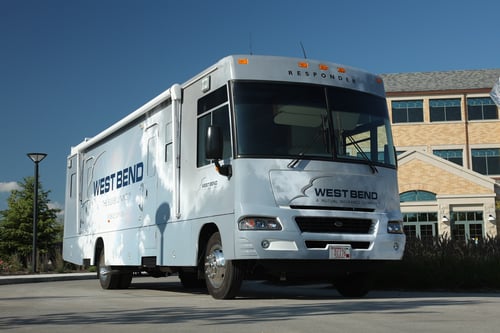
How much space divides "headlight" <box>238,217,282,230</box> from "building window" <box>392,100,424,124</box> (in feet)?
136

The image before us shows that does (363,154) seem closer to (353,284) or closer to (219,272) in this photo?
(353,284)

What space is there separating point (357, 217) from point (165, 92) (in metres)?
4.19

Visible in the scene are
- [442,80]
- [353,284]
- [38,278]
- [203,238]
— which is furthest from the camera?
[442,80]

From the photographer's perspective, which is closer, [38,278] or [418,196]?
[38,278]

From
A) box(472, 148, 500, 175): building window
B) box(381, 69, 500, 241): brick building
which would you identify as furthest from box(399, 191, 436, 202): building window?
box(472, 148, 500, 175): building window

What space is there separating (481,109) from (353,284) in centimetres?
4127

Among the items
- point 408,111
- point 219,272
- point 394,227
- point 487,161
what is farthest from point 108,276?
point 487,161

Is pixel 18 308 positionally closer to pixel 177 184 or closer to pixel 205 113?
pixel 177 184

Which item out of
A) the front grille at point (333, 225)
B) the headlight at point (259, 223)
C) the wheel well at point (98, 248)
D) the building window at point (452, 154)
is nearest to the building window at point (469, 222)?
the building window at point (452, 154)

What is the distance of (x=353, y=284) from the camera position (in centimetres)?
1175

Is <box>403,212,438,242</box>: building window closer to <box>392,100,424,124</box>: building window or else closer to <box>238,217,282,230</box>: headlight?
<box>392,100,424,124</box>: building window

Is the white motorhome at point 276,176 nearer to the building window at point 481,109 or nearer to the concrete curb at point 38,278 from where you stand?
the concrete curb at point 38,278

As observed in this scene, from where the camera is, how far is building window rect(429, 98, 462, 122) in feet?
164

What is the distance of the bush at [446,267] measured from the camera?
1361 cm
